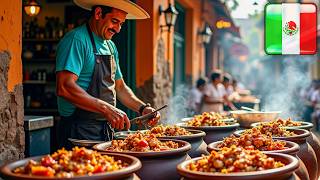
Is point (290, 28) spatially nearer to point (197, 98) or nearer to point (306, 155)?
point (306, 155)

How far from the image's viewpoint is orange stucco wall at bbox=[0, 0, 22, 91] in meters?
3.93

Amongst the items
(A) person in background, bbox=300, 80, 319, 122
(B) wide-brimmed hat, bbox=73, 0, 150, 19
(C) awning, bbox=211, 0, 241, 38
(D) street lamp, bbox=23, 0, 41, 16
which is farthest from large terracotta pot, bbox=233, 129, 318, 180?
(A) person in background, bbox=300, 80, 319, 122

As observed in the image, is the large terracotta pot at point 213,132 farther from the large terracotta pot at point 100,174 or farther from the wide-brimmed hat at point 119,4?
the large terracotta pot at point 100,174

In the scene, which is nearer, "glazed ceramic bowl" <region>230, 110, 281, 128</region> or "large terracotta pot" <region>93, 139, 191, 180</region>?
"large terracotta pot" <region>93, 139, 191, 180</region>

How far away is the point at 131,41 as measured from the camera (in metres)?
8.05

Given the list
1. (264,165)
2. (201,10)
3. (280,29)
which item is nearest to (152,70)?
(280,29)

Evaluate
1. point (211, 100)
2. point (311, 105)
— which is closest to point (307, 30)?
point (211, 100)

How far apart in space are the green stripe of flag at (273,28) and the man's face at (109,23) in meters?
1.54

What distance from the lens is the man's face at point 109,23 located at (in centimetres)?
452

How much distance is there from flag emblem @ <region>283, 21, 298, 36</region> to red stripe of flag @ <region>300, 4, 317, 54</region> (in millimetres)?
64

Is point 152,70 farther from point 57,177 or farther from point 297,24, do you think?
point 57,177

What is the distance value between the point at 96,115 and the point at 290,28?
2.10 m

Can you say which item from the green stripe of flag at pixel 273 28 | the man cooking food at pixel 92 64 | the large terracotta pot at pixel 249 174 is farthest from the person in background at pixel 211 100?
the large terracotta pot at pixel 249 174

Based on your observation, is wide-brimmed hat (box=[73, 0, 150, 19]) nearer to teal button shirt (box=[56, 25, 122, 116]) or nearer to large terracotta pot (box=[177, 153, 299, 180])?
teal button shirt (box=[56, 25, 122, 116])
